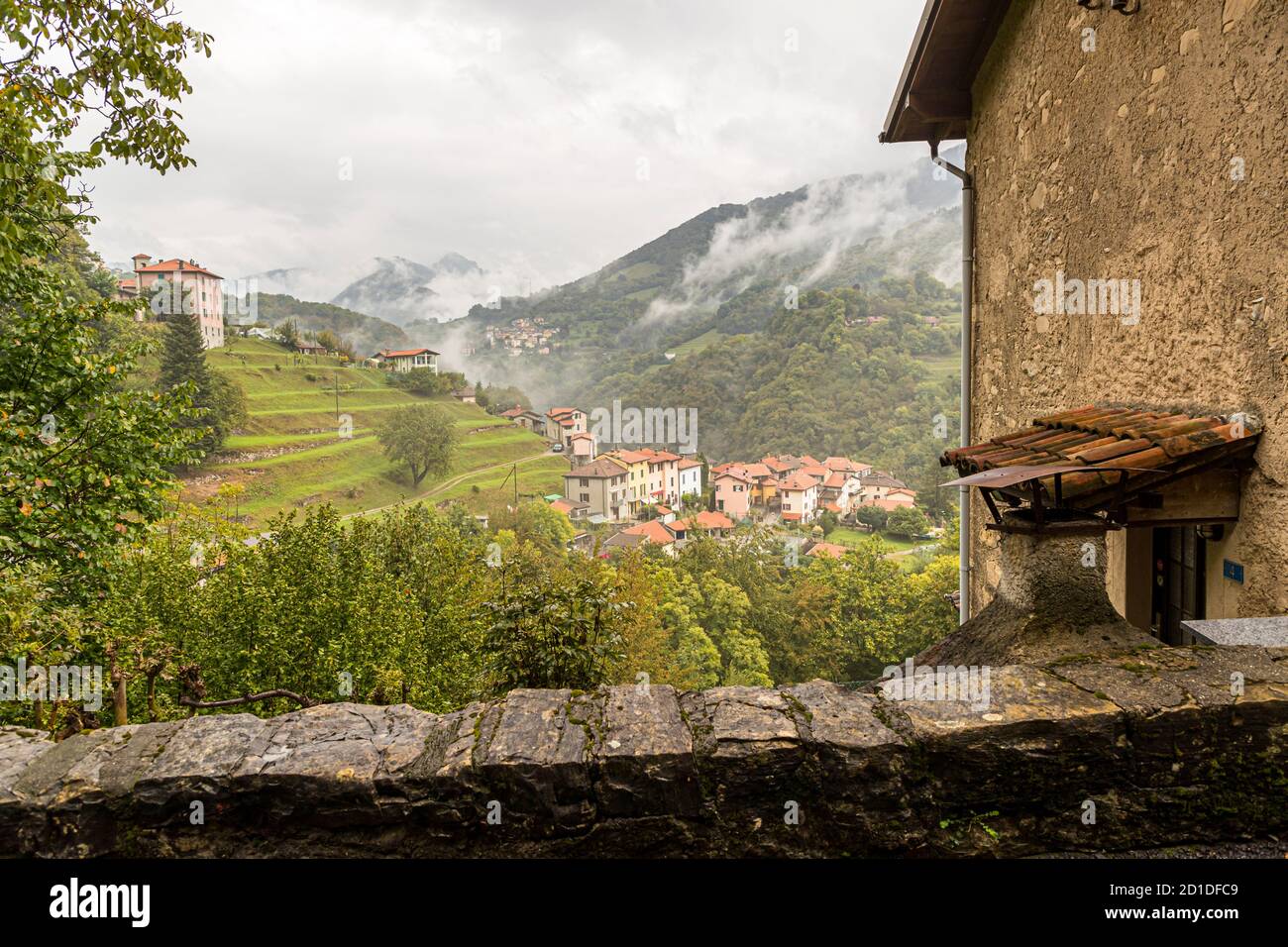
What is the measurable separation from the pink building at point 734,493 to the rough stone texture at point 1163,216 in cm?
7002

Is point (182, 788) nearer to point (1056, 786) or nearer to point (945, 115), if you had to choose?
point (1056, 786)

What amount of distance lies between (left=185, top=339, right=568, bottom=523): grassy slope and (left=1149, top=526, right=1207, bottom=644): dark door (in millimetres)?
61547

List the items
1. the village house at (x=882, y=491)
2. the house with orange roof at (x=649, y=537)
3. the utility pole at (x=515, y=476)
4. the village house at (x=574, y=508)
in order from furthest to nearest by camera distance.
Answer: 1. the utility pole at (x=515, y=476)
2. the village house at (x=574, y=508)
3. the village house at (x=882, y=491)
4. the house with orange roof at (x=649, y=537)

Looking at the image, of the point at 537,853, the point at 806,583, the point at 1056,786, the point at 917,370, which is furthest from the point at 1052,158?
the point at 917,370

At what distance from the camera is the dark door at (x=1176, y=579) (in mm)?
3803

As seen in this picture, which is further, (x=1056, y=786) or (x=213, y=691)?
(x=213, y=691)

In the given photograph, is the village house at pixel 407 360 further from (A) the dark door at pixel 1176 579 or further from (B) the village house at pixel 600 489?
(A) the dark door at pixel 1176 579

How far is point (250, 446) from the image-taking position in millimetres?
69312

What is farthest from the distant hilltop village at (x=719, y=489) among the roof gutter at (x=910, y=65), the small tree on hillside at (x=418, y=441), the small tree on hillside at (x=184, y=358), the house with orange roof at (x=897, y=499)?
the roof gutter at (x=910, y=65)

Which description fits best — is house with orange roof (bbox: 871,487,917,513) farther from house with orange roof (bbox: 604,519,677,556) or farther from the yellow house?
the yellow house

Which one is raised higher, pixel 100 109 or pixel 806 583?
pixel 100 109

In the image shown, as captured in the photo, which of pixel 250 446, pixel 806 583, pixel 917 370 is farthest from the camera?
pixel 917 370

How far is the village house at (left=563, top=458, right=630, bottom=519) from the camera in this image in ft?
263

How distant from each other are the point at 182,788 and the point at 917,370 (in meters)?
99.7
